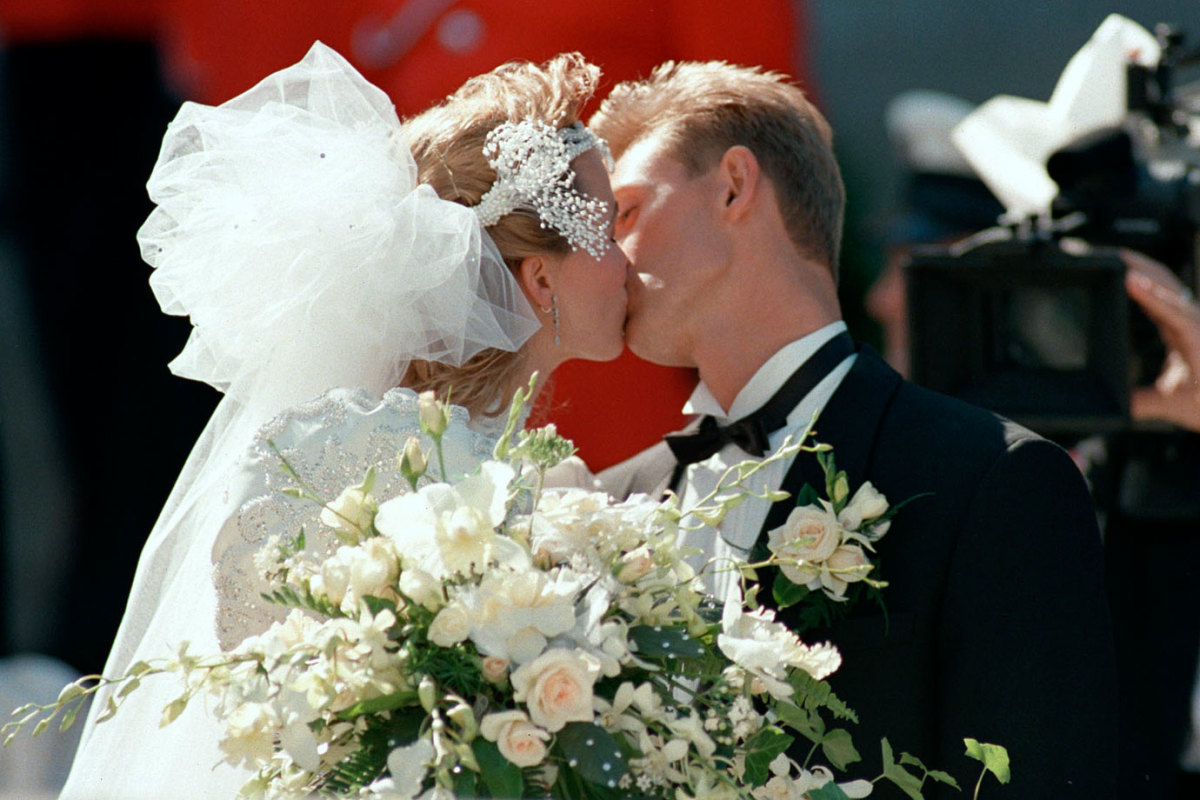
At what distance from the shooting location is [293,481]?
159 centimetres

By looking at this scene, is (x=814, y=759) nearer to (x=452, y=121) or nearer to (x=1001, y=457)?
(x=1001, y=457)

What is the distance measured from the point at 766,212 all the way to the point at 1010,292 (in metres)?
0.69

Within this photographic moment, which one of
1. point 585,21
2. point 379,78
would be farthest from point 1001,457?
point 379,78

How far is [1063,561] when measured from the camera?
6.41ft

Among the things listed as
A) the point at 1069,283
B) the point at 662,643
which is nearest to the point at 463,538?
the point at 662,643

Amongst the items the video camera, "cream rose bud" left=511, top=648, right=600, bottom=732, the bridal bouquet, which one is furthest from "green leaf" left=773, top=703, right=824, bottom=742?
the video camera

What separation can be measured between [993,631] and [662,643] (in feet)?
2.51

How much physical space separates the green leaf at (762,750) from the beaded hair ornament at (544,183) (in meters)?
0.83

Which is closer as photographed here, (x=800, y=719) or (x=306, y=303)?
(x=800, y=719)

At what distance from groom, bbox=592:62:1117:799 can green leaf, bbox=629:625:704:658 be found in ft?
1.63

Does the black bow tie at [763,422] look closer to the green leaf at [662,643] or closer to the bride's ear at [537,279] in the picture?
the bride's ear at [537,279]

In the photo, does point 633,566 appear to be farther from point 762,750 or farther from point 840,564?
point 840,564

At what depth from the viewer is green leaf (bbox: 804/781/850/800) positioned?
1.41 meters

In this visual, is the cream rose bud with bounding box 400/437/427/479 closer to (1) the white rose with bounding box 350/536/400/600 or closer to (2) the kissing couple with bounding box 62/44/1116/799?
(1) the white rose with bounding box 350/536/400/600
